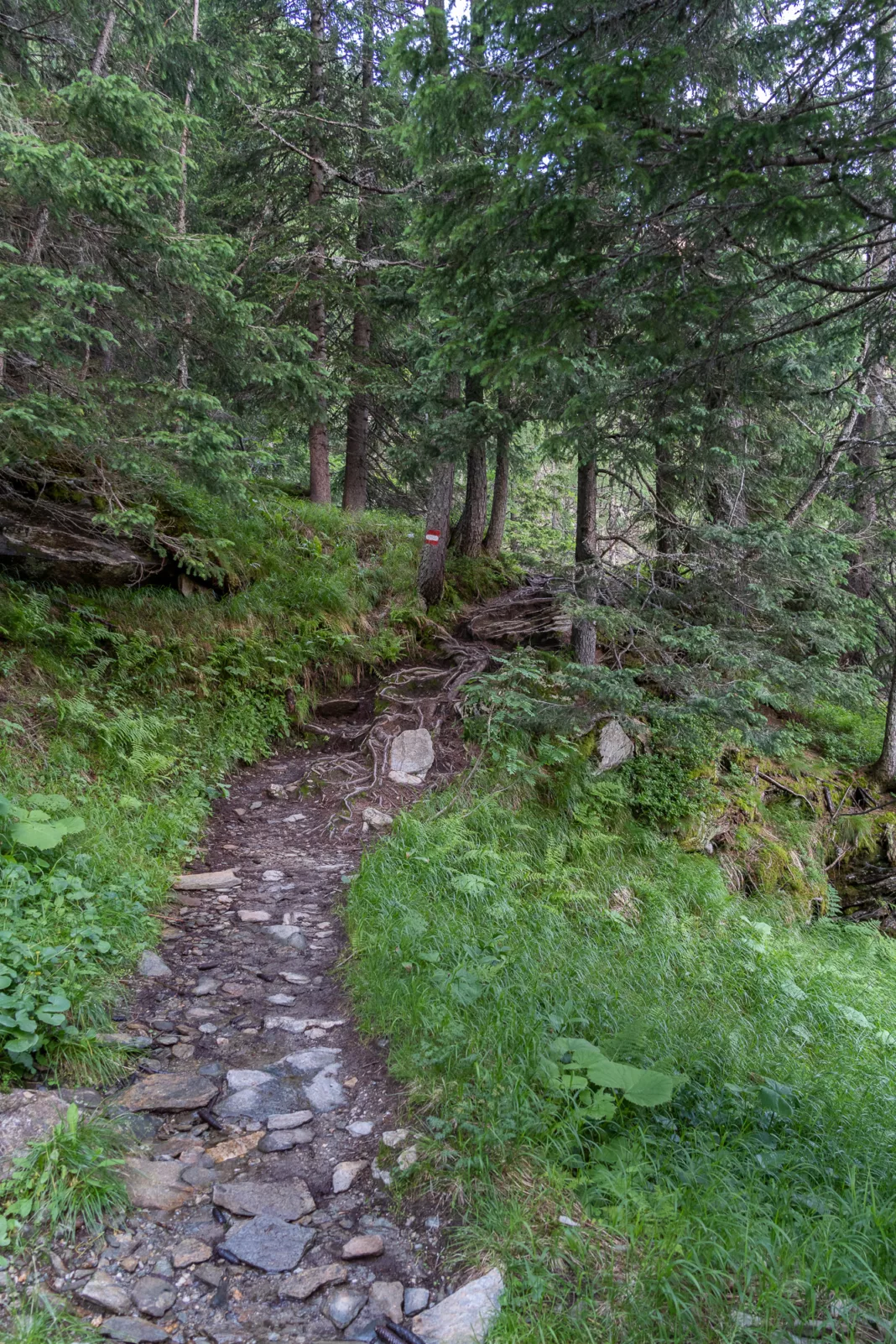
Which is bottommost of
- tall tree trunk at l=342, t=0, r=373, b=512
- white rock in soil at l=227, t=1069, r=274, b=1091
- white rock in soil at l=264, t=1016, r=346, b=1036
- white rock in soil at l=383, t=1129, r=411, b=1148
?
white rock in soil at l=264, t=1016, r=346, b=1036

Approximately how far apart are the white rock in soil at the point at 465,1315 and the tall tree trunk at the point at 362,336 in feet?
41.7

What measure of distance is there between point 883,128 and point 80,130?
6089 mm

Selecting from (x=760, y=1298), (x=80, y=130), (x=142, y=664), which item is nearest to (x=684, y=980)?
(x=760, y=1298)

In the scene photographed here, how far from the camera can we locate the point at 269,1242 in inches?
99.5

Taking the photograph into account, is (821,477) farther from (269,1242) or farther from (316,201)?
(316,201)

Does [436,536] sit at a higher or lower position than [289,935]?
higher

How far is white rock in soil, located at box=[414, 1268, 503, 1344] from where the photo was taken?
2152mm

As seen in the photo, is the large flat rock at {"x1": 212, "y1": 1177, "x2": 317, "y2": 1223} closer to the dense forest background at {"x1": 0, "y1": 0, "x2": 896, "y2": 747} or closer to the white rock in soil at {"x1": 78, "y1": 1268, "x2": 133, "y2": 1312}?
the white rock in soil at {"x1": 78, "y1": 1268, "x2": 133, "y2": 1312}

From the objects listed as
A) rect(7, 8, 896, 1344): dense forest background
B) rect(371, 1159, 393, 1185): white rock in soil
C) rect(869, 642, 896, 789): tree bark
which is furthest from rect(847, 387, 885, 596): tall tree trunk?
rect(371, 1159, 393, 1185): white rock in soil

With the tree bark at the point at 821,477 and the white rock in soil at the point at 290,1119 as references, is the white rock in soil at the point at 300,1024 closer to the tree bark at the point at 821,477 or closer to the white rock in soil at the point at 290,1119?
the white rock in soil at the point at 290,1119

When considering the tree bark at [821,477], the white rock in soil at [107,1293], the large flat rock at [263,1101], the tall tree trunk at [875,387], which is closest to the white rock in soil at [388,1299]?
the white rock in soil at [107,1293]

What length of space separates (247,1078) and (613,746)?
6.10 metres

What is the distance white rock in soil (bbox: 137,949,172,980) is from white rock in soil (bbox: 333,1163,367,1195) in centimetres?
191

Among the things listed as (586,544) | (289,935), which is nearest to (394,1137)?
(289,935)
